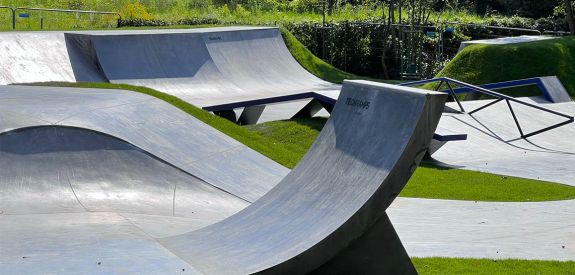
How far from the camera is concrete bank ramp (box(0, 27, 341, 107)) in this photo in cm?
2142

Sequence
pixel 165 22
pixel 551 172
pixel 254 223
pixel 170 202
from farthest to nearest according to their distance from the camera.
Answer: pixel 165 22 < pixel 551 172 < pixel 170 202 < pixel 254 223

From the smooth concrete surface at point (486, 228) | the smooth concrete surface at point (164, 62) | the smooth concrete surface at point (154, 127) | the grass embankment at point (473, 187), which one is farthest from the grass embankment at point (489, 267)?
the smooth concrete surface at point (164, 62)

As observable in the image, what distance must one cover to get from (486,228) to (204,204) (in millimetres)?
3207

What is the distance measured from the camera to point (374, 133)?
775cm

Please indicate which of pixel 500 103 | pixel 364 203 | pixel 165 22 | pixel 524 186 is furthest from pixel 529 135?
pixel 165 22

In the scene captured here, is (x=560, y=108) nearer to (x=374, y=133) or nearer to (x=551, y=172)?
(x=551, y=172)

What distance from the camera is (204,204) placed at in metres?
11.4

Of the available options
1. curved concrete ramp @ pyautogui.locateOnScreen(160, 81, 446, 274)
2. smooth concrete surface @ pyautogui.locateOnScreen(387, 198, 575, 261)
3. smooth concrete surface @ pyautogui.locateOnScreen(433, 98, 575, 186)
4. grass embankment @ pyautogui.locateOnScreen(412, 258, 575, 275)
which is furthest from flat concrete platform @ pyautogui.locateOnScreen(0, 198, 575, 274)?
smooth concrete surface @ pyautogui.locateOnScreen(433, 98, 575, 186)

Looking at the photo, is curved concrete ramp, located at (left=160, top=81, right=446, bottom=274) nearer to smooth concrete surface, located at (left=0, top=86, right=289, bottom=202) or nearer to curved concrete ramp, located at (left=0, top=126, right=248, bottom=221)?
curved concrete ramp, located at (left=0, top=126, right=248, bottom=221)

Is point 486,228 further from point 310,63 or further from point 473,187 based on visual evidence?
point 310,63

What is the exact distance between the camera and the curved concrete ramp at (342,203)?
7027 millimetres

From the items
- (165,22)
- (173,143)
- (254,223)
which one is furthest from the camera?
(165,22)

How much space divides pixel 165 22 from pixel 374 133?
2733 centimetres

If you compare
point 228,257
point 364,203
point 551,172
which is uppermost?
point 364,203
